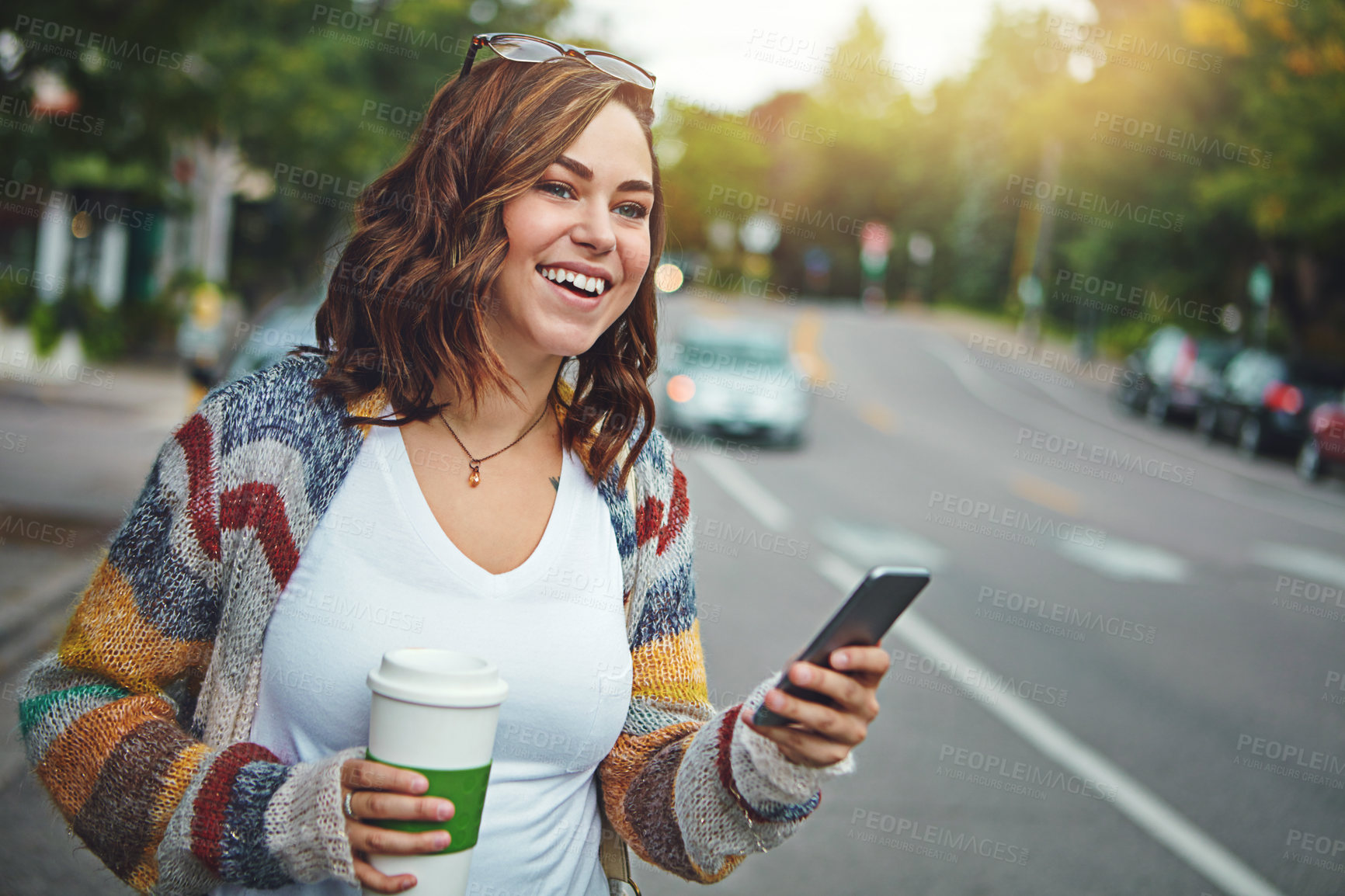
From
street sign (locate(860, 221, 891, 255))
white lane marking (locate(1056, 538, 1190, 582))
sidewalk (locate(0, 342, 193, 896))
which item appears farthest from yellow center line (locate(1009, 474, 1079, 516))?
street sign (locate(860, 221, 891, 255))

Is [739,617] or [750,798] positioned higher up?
[750,798]

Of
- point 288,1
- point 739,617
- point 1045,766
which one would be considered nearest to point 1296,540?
point 739,617

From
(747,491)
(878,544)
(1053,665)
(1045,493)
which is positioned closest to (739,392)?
(747,491)

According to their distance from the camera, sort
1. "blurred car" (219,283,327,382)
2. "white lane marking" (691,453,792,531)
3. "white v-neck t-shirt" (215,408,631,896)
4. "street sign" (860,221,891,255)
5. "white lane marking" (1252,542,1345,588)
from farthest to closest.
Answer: "street sign" (860,221,891,255)
"white lane marking" (691,453,792,531)
"white lane marking" (1252,542,1345,588)
"blurred car" (219,283,327,382)
"white v-neck t-shirt" (215,408,631,896)

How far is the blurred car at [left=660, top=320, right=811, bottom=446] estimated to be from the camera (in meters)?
17.0

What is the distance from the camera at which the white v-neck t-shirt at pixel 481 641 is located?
67.4 inches

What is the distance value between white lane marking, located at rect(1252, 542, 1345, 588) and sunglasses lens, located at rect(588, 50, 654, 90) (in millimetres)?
10332

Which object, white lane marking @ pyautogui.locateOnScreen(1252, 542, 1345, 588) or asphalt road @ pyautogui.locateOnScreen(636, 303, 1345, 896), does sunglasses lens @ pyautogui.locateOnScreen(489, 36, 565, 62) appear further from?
white lane marking @ pyautogui.locateOnScreen(1252, 542, 1345, 588)

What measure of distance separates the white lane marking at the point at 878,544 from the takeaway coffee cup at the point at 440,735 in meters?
8.28

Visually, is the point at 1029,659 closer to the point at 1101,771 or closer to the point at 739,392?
the point at 1101,771

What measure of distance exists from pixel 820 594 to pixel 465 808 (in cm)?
734

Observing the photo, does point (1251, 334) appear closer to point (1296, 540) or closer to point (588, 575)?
point (1296, 540)

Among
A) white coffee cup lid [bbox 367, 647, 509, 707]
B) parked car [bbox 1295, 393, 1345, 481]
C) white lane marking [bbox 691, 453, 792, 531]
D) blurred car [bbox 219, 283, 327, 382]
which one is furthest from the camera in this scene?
parked car [bbox 1295, 393, 1345, 481]

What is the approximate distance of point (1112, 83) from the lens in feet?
92.0
